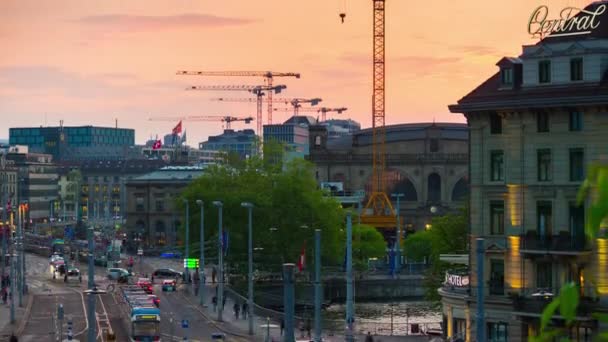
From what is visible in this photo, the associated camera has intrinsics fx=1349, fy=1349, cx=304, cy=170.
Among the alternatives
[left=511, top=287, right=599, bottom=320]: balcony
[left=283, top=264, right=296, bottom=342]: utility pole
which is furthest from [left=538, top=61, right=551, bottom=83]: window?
[left=283, top=264, right=296, bottom=342]: utility pole

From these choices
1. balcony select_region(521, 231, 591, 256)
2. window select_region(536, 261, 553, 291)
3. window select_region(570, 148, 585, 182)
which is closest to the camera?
balcony select_region(521, 231, 591, 256)

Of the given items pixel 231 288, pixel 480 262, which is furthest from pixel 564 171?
pixel 231 288

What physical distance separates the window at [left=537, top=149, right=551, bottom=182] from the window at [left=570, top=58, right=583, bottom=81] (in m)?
3.90

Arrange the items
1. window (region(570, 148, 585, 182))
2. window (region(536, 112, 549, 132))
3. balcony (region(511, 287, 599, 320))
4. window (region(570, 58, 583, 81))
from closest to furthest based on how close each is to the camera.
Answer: balcony (region(511, 287, 599, 320))
window (region(570, 58, 583, 81))
window (region(570, 148, 585, 182))
window (region(536, 112, 549, 132))

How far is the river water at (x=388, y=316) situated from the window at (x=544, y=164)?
2848cm

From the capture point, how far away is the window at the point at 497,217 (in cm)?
6750

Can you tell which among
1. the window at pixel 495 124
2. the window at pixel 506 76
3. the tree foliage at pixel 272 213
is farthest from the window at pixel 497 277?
the tree foliage at pixel 272 213

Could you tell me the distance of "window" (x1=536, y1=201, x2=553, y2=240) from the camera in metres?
64.7

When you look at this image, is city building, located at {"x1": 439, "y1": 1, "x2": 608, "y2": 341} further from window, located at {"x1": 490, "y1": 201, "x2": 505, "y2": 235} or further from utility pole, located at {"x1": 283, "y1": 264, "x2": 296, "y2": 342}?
utility pole, located at {"x1": 283, "y1": 264, "x2": 296, "y2": 342}

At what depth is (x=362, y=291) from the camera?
479ft

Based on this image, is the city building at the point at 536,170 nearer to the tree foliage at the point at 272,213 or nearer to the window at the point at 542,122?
the window at the point at 542,122

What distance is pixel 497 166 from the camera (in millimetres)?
67938

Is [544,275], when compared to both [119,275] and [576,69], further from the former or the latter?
[119,275]

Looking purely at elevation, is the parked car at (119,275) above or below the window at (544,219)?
below
